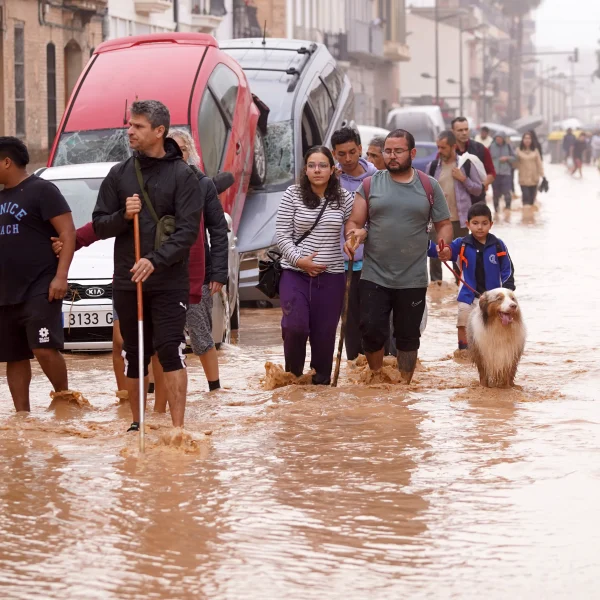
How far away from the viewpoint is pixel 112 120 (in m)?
15.5

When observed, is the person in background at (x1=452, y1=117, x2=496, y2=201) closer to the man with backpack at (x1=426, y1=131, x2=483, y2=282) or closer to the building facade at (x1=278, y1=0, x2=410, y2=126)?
the man with backpack at (x1=426, y1=131, x2=483, y2=282)

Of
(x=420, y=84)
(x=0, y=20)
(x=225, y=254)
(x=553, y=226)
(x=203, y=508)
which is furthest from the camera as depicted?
(x=420, y=84)

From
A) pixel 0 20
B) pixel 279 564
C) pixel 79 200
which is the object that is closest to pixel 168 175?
pixel 279 564

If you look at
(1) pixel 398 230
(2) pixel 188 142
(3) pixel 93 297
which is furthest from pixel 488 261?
(3) pixel 93 297

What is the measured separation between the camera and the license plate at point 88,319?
40.7 ft

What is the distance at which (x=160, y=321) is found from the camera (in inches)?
323

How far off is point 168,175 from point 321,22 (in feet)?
190

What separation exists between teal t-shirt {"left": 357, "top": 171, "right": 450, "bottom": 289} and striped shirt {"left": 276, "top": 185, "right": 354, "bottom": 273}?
0.24 metres

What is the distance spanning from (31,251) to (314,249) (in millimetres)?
1745

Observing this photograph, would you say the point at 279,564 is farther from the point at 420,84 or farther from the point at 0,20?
the point at 420,84

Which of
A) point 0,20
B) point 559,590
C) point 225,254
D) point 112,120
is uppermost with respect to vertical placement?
point 0,20

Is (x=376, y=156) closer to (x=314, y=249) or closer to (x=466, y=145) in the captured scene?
(x=314, y=249)

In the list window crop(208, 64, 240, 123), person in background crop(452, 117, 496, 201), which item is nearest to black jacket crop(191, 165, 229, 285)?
person in background crop(452, 117, 496, 201)

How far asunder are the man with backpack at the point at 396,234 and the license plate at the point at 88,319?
9.60 ft
